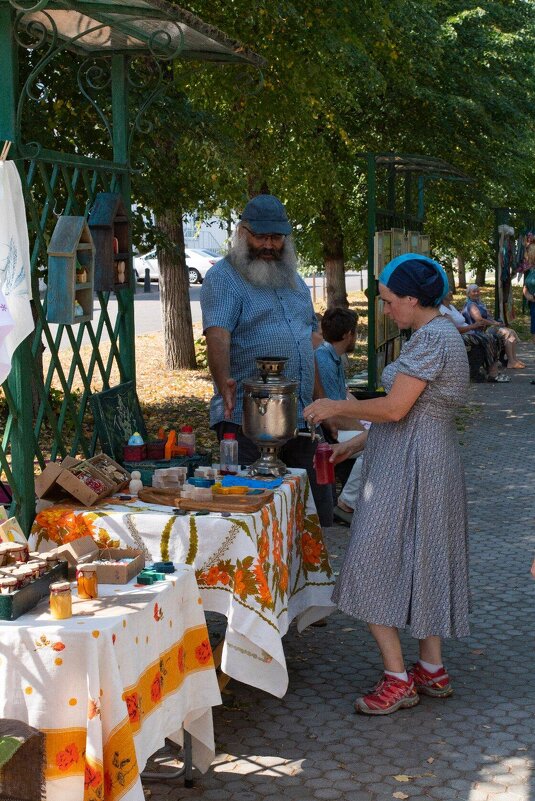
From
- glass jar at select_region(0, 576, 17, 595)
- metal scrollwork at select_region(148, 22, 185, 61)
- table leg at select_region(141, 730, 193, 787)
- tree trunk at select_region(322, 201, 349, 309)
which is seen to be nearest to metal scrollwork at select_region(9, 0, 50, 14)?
metal scrollwork at select_region(148, 22, 185, 61)

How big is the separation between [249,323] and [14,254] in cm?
155

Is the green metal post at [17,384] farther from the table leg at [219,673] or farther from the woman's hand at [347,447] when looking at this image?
the woman's hand at [347,447]

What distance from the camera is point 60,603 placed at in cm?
323

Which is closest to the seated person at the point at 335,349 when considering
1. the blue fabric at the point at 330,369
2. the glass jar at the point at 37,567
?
the blue fabric at the point at 330,369

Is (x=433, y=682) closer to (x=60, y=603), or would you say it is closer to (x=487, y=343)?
(x=60, y=603)

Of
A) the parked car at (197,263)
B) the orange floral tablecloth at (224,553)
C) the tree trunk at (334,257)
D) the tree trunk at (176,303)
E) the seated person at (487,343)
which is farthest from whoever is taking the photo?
the parked car at (197,263)

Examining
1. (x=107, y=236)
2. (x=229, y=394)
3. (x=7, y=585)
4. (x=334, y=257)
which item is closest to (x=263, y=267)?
(x=229, y=394)

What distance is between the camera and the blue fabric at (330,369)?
7.14 m

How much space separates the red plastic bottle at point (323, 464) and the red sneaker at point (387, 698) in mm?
870

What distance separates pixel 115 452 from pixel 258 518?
3.41 feet

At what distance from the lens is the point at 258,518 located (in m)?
4.32

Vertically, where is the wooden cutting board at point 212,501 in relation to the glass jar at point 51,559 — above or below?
above

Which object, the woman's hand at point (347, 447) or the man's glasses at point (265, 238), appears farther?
the man's glasses at point (265, 238)

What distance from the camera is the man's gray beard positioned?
540cm
